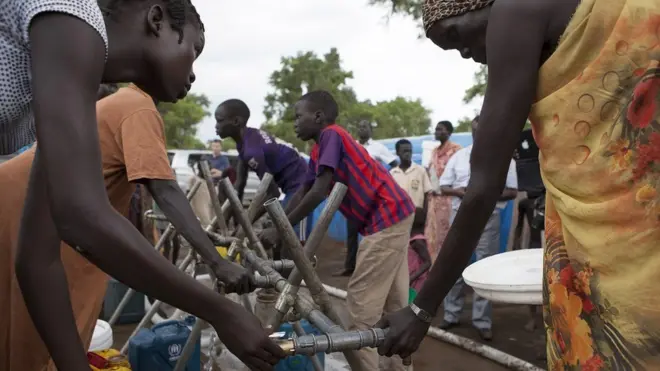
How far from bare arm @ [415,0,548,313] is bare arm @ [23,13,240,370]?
0.79 meters

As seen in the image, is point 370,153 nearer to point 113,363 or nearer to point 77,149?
point 113,363

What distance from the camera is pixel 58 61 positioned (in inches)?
38.1

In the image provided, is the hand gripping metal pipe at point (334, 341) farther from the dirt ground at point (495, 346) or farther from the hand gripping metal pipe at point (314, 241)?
the dirt ground at point (495, 346)

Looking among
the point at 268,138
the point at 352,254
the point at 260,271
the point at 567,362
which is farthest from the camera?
the point at 352,254

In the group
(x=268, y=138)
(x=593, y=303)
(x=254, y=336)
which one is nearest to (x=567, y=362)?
(x=593, y=303)

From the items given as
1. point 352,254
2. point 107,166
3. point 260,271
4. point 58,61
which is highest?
point 58,61

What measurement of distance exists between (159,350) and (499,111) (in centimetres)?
255

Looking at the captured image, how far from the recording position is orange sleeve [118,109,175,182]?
207 centimetres

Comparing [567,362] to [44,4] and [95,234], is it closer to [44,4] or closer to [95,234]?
[95,234]

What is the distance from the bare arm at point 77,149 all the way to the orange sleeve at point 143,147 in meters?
1.07

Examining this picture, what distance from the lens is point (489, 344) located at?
14.6ft

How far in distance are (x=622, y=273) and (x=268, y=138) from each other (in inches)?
167

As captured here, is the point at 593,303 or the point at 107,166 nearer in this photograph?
the point at 593,303

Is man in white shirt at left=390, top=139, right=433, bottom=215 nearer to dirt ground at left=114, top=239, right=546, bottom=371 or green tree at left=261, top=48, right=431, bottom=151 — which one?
dirt ground at left=114, top=239, right=546, bottom=371
